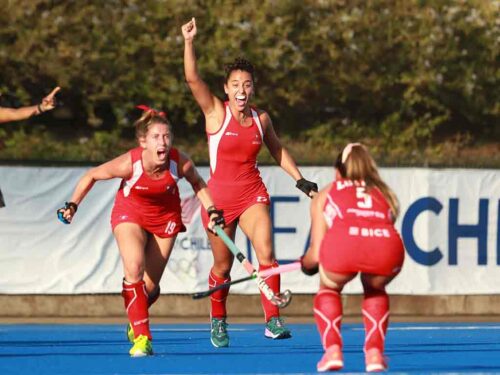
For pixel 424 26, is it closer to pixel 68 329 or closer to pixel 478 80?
pixel 478 80

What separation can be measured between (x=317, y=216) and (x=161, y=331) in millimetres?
6070

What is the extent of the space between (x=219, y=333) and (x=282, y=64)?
38.7 ft

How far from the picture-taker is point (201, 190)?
38.6 ft

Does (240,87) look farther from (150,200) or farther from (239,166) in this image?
(150,200)

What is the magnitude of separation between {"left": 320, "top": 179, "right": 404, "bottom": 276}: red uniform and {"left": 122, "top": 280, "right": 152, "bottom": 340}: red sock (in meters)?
2.44

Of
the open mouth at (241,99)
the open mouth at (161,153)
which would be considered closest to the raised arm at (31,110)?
the open mouth at (161,153)

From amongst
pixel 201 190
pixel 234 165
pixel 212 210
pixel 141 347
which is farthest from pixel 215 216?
pixel 141 347

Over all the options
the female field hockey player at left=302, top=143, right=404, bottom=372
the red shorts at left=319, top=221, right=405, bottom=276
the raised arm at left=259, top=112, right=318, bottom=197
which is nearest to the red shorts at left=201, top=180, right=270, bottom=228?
the raised arm at left=259, top=112, right=318, bottom=197

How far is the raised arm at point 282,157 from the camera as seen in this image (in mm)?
12414

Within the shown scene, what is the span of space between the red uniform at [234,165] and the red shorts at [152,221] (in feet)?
1.51

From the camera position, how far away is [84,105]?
24.2m

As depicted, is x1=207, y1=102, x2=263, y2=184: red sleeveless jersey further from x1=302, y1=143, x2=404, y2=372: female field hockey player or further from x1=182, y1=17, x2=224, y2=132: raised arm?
x1=302, y1=143, x2=404, y2=372: female field hockey player

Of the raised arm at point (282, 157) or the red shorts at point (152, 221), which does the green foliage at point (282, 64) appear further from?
the red shorts at point (152, 221)

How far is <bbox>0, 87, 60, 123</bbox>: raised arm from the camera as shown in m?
11.9
